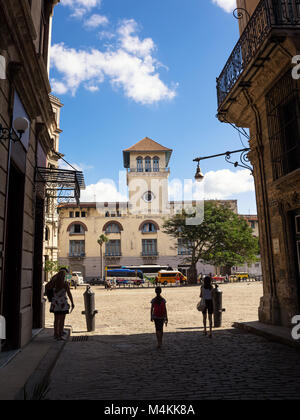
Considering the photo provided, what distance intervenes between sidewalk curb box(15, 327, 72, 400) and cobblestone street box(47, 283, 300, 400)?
0.15 m

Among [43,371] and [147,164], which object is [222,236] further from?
[43,371]

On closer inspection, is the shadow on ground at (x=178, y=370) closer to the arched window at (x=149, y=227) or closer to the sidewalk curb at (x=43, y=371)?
the sidewalk curb at (x=43, y=371)

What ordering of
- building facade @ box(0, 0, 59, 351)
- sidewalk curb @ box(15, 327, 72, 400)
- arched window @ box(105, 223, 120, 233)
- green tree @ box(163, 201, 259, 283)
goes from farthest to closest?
1. arched window @ box(105, 223, 120, 233)
2. green tree @ box(163, 201, 259, 283)
3. building facade @ box(0, 0, 59, 351)
4. sidewalk curb @ box(15, 327, 72, 400)

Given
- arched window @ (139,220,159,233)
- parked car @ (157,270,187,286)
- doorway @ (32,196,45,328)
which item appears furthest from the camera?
arched window @ (139,220,159,233)

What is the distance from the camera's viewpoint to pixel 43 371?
5551mm

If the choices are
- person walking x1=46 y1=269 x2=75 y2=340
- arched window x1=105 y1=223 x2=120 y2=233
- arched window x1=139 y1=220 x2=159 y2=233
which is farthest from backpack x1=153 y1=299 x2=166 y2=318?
arched window x1=105 y1=223 x2=120 y2=233

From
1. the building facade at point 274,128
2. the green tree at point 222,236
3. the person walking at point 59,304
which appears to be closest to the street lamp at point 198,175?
the building facade at point 274,128

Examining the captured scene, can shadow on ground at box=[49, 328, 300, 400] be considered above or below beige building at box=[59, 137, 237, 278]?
below

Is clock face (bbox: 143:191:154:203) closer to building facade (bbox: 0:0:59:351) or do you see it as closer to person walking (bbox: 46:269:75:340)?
building facade (bbox: 0:0:59:351)

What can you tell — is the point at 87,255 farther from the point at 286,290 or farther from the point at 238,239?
the point at 286,290

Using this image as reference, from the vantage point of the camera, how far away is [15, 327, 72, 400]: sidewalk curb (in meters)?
4.52

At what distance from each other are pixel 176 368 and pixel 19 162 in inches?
200

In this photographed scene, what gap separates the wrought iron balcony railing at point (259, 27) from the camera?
793 cm
